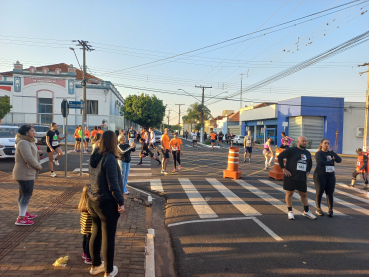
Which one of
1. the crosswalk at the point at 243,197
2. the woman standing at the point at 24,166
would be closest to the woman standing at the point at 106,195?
the woman standing at the point at 24,166

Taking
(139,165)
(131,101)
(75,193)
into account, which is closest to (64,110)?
(75,193)

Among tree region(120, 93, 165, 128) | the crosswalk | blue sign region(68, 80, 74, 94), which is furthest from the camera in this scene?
tree region(120, 93, 165, 128)

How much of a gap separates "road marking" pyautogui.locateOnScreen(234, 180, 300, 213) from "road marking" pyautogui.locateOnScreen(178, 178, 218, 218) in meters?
1.74

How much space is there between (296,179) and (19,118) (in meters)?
26.8

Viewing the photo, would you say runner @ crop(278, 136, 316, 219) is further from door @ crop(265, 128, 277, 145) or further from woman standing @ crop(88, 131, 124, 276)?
door @ crop(265, 128, 277, 145)

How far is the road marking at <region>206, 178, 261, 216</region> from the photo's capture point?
6.43 m

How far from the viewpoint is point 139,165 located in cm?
1393

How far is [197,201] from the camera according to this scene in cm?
735

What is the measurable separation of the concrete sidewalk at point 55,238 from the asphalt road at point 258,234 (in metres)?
0.68

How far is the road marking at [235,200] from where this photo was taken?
6.43 meters

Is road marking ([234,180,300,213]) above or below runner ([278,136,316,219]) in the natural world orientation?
below

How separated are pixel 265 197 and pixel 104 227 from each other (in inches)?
224

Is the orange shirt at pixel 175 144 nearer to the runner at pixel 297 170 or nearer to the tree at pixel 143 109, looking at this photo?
the runner at pixel 297 170

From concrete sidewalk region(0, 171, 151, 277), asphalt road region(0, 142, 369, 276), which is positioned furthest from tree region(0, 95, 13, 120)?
asphalt road region(0, 142, 369, 276)
